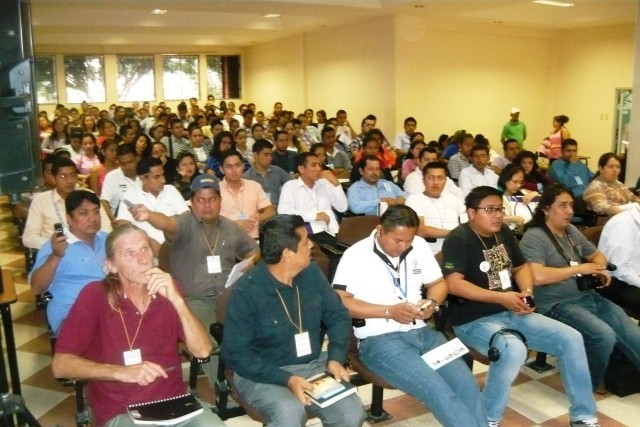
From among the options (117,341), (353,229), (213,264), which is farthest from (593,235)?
(117,341)

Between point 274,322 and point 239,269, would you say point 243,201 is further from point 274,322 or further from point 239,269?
point 274,322

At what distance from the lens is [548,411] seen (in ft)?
10.7

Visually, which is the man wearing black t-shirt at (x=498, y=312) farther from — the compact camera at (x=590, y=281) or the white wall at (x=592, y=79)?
the white wall at (x=592, y=79)

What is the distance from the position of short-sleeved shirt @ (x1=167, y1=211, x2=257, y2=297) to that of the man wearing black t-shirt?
1.30m

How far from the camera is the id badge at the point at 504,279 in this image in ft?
10.5

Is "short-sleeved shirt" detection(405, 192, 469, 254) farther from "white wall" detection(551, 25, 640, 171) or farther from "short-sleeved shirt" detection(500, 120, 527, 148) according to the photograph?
"white wall" detection(551, 25, 640, 171)

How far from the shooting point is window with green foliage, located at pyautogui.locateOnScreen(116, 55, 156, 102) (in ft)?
56.3

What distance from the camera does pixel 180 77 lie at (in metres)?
17.8

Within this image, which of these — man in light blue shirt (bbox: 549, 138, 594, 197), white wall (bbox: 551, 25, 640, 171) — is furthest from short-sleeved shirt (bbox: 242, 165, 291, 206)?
white wall (bbox: 551, 25, 640, 171)

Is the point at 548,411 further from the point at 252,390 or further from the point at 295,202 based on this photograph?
the point at 295,202

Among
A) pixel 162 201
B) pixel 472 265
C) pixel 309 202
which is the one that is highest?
pixel 162 201

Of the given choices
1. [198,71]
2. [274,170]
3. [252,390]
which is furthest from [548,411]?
[198,71]

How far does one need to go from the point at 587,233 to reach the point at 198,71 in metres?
15.5

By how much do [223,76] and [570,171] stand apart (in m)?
13.0
